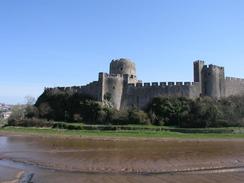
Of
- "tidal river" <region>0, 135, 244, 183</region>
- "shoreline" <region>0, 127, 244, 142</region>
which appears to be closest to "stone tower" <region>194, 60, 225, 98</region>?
"shoreline" <region>0, 127, 244, 142</region>

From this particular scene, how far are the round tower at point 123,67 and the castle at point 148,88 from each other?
3503 mm

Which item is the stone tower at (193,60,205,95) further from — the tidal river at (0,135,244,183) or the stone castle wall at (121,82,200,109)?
the tidal river at (0,135,244,183)

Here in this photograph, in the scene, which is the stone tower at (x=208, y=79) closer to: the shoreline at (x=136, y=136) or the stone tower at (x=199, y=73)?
the stone tower at (x=199, y=73)

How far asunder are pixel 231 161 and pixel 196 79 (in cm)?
3139

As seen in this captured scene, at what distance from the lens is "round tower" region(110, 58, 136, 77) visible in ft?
172

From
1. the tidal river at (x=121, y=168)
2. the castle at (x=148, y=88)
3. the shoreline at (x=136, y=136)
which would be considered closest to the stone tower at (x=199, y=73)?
the castle at (x=148, y=88)

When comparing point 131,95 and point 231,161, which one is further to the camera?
point 131,95

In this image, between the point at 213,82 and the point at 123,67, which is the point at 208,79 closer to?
the point at 213,82

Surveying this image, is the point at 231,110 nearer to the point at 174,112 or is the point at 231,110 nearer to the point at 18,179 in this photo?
the point at 174,112

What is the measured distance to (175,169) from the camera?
13703mm

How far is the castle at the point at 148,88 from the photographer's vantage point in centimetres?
4600

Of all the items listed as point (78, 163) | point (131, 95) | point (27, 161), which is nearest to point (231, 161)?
point (78, 163)

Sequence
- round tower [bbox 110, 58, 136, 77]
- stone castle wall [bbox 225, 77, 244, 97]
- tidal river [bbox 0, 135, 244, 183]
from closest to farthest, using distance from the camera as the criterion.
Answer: tidal river [bbox 0, 135, 244, 183] < stone castle wall [bbox 225, 77, 244, 97] < round tower [bbox 110, 58, 136, 77]

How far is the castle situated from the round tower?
11.5 feet
